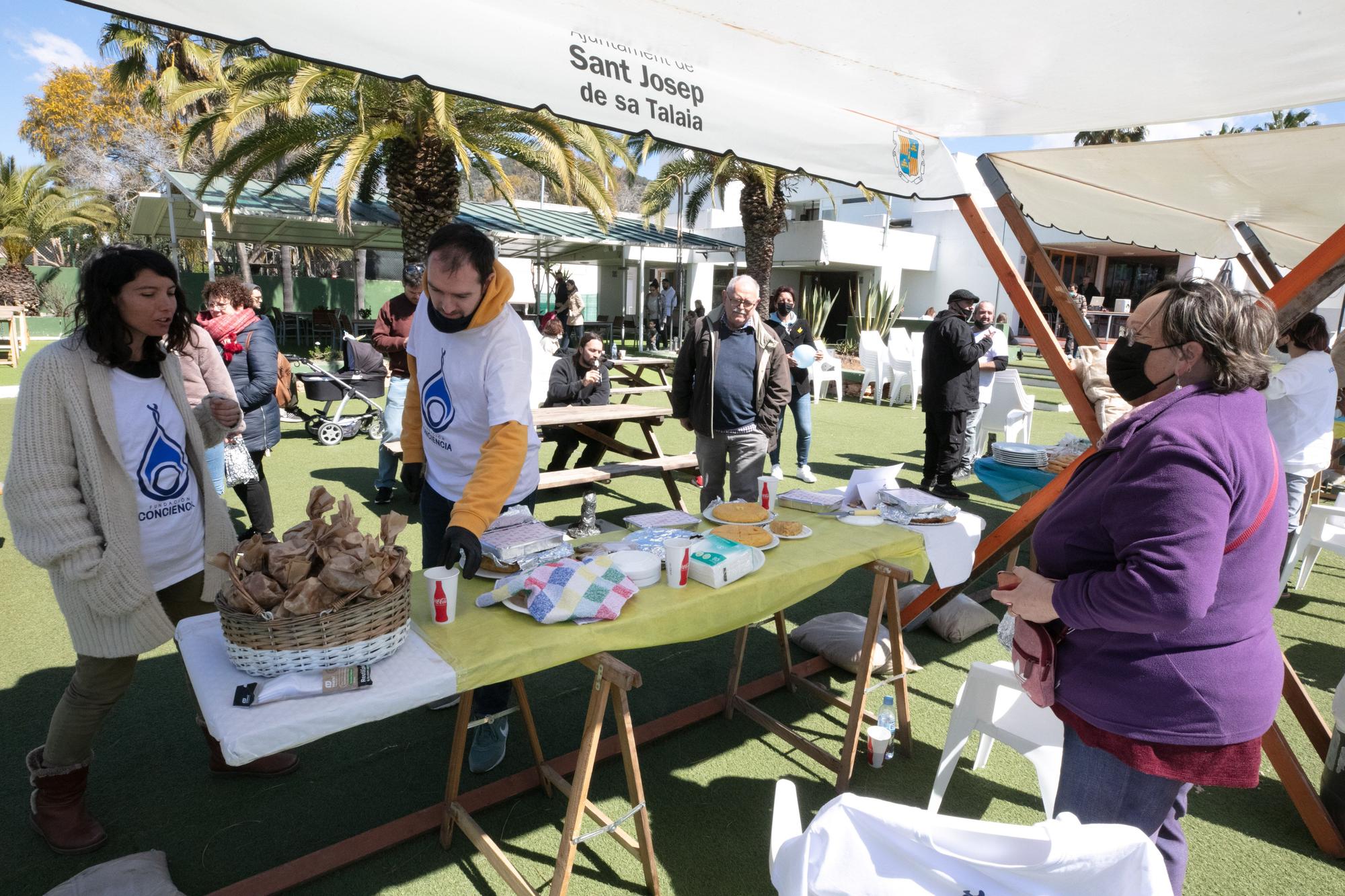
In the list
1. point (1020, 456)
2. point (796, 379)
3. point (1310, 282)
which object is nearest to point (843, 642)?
point (1020, 456)

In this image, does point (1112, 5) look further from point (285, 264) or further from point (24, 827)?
point (285, 264)

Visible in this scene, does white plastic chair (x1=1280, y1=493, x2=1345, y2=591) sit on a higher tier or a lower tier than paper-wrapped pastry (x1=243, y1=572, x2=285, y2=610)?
lower

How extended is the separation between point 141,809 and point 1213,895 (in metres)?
3.55

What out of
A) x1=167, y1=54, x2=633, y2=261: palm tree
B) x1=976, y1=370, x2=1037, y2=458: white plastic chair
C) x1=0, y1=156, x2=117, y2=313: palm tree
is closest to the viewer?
x1=976, y1=370, x2=1037, y2=458: white plastic chair

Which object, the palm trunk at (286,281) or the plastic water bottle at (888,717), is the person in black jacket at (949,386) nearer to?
the plastic water bottle at (888,717)

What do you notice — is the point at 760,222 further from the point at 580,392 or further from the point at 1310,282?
the point at 1310,282

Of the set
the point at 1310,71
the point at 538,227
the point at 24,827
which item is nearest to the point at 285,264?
the point at 538,227

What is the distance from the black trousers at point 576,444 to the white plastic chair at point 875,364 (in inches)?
292

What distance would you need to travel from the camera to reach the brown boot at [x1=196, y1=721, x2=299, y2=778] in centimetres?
274

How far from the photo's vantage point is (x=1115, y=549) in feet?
5.15

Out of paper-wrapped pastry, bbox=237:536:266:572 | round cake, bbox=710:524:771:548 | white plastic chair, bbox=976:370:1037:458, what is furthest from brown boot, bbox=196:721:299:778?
white plastic chair, bbox=976:370:1037:458

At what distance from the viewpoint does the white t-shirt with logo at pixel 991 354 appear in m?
7.79

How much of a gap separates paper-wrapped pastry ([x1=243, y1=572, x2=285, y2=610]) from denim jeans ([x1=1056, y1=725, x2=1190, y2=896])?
6.12 ft

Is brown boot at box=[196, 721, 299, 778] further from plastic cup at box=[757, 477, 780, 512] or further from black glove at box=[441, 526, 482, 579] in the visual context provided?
plastic cup at box=[757, 477, 780, 512]
